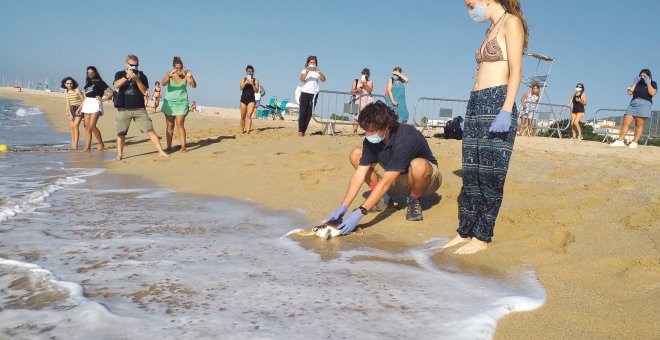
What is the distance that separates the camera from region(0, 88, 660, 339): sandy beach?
84.4 inches

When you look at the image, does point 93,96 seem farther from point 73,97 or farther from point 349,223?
point 349,223

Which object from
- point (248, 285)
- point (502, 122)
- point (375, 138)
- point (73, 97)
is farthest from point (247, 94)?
point (248, 285)

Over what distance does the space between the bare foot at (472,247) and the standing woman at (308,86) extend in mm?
6674

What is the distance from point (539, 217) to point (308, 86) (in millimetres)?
6453

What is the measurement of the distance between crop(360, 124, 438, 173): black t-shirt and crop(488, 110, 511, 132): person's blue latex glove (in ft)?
2.45

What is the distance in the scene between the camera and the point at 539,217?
3760 millimetres

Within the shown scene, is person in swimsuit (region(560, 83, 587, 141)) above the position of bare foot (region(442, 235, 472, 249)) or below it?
above

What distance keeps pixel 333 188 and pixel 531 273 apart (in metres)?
2.64

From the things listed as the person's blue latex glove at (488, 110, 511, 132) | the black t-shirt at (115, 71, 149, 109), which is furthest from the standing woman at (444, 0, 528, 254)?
the black t-shirt at (115, 71, 149, 109)

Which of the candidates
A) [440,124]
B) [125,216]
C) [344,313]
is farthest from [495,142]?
[440,124]

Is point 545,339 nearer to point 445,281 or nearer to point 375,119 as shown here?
point 445,281

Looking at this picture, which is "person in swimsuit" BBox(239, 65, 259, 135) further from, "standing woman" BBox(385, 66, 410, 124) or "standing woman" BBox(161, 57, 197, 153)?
"standing woman" BBox(385, 66, 410, 124)

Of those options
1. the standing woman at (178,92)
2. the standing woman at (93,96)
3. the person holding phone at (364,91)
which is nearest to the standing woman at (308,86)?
the person holding phone at (364,91)

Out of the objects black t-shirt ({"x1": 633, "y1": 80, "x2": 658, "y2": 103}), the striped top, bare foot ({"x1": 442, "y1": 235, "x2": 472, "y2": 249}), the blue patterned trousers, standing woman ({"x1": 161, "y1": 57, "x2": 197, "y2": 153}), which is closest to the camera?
the blue patterned trousers
